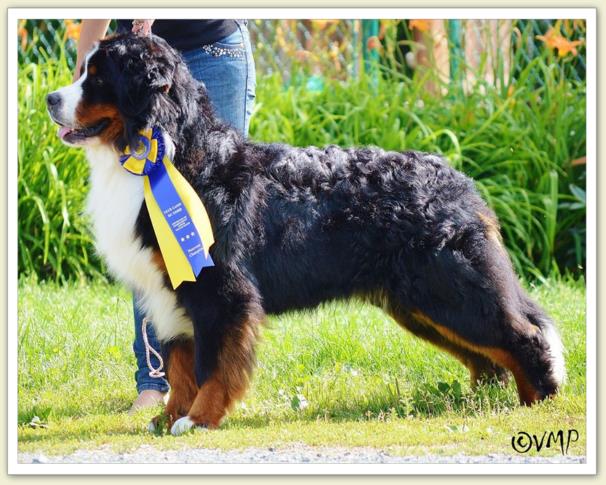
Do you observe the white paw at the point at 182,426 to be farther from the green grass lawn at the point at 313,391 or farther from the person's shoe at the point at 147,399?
the person's shoe at the point at 147,399

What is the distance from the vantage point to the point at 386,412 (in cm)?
464

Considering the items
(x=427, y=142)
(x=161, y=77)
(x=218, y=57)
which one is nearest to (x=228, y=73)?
(x=218, y=57)

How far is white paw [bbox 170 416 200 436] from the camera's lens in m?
4.18

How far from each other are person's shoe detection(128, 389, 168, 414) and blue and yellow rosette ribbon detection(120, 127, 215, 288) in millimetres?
1034

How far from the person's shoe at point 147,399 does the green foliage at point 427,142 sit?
92.0 inches

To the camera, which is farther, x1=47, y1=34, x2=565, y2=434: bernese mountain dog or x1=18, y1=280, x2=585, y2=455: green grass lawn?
x1=18, y1=280, x2=585, y2=455: green grass lawn

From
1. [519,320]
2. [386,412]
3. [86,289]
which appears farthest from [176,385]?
[86,289]

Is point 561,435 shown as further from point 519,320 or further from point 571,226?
point 571,226

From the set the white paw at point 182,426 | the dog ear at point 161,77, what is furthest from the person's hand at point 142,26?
the white paw at point 182,426

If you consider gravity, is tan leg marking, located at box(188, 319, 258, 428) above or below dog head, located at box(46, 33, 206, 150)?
below

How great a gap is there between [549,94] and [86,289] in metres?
3.97

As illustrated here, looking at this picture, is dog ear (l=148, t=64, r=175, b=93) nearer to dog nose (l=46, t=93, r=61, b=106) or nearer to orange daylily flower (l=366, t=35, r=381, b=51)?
dog nose (l=46, t=93, r=61, b=106)

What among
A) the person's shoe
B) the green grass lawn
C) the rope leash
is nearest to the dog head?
the rope leash

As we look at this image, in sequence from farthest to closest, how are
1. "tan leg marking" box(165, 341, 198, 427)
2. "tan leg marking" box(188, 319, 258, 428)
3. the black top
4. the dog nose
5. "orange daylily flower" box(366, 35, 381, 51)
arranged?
"orange daylily flower" box(366, 35, 381, 51) < the black top < "tan leg marking" box(165, 341, 198, 427) < "tan leg marking" box(188, 319, 258, 428) < the dog nose
